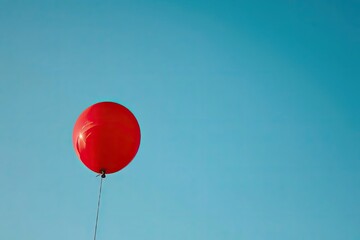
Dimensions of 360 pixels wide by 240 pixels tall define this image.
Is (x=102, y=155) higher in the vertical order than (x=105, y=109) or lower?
lower

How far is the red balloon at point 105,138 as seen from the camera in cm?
563

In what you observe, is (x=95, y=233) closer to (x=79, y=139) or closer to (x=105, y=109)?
(x=79, y=139)

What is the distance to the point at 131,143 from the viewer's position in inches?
231

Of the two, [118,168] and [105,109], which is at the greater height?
[105,109]

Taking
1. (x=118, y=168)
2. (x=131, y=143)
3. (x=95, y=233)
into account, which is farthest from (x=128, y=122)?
(x=95, y=233)

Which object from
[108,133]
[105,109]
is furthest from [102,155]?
[105,109]

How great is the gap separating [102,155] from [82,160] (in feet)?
1.33

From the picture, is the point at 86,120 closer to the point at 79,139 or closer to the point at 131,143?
the point at 79,139

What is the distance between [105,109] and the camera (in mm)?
5793

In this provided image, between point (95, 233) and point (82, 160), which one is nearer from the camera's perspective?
point (95, 233)

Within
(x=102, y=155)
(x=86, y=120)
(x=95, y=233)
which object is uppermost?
(x=86, y=120)

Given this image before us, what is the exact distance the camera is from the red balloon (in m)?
5.63

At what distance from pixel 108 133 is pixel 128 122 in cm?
39

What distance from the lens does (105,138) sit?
5.61 metres
